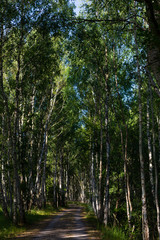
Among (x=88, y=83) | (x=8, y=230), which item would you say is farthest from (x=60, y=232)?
(x=88, y=83)

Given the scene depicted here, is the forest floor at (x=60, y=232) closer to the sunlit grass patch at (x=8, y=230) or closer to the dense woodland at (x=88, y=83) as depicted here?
the sunlit grass patch at (x=8, y=230)

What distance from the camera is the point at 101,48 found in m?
15.7

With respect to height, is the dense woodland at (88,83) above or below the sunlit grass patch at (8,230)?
above

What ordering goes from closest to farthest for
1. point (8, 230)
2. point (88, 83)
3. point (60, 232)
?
point (8, 230), point (60, 232), point (88, 83)

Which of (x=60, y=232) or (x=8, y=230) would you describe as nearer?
(x=8, y=230)

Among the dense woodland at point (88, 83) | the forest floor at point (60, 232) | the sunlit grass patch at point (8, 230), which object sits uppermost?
the dense woodland at point (88, 83)

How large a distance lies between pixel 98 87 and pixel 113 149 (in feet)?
21.5

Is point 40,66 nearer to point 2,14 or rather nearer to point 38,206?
point 2,14

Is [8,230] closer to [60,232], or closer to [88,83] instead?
[60,232]

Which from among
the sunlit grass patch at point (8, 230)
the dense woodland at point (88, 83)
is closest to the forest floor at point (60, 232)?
the sunlit grass patch at point (8, 230)

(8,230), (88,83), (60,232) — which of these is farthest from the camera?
(88,83)

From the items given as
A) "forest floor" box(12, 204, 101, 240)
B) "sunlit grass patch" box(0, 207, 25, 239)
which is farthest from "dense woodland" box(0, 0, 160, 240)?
"forest floor" box(12, 204, 101, 240)

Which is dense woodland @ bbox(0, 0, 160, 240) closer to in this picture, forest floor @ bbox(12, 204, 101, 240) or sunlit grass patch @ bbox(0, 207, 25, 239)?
sunlit grass patch @ bbox(0, 207, 25, 239)

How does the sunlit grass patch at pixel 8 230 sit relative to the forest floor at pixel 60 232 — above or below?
above
